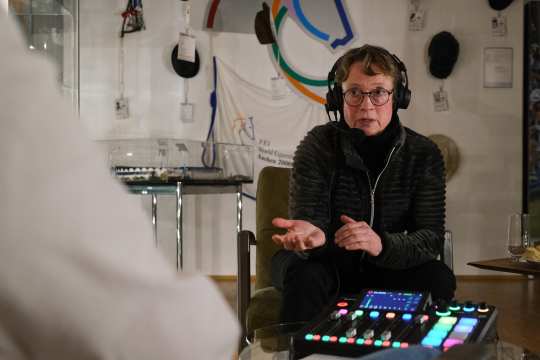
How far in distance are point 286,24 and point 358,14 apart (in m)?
0.51

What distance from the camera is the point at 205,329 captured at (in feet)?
0.80

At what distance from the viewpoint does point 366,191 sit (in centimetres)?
181

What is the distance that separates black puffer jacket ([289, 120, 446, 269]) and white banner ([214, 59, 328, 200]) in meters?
2.61

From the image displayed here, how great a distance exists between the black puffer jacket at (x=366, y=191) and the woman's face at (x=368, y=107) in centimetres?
4

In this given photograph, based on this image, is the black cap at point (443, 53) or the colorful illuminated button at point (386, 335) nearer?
the colorful illuminated button at point (386, 335)

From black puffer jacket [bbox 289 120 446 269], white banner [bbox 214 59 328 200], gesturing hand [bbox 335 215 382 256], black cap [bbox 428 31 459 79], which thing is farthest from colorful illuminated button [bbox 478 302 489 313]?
black cap [bbox 428 31 459 79]

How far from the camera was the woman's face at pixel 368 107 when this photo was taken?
72.6 inches

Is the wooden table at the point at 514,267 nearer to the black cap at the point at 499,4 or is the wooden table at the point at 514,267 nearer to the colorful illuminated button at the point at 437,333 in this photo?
the colorful illuminated button at the point at 437,333

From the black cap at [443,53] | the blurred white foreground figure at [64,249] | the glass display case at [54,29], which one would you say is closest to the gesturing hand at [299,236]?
the glass display case at [54,29]

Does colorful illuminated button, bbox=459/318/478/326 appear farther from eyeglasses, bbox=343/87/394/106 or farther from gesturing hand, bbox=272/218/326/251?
eyeglasses, bbox=343/87/394/106

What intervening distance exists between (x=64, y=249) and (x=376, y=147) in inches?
67.0

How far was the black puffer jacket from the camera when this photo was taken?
179 centimetres

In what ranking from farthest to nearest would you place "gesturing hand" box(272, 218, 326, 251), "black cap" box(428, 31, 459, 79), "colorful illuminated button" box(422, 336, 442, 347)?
"black cap" box(428, 31, 459, 79)
"gesturing hand" box(272, 218, 326, 251)
"colorful illuminated button" box(422, 336, 442, 347)

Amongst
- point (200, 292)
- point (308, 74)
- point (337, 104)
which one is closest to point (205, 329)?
point (200, 292)
